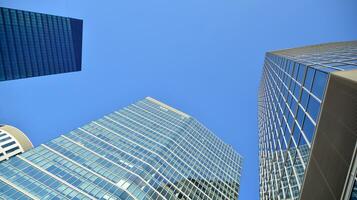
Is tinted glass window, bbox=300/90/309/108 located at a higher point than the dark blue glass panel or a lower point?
lower

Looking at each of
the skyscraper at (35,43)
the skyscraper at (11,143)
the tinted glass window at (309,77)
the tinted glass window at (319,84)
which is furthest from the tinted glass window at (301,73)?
the skyscraper at (35,43)

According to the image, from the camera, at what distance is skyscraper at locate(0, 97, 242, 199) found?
4881 cm

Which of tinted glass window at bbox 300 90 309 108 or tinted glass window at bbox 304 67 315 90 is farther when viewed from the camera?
tinted glass window at bbox 300 90 309 108

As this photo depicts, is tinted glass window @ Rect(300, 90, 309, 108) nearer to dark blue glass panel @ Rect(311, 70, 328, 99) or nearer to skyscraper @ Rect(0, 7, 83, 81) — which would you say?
dark blue glass panel @ Rect(311, 70, 328, 99)

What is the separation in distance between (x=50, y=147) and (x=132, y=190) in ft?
72.2

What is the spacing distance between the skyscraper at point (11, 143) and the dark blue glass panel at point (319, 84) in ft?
335

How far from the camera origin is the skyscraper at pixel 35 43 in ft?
369

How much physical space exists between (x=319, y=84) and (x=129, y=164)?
171 feet

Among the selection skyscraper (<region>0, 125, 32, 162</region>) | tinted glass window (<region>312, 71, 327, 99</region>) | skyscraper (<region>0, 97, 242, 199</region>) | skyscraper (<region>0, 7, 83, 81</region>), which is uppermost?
tinted glass window (<region>312, 71, 327, 99</region>)

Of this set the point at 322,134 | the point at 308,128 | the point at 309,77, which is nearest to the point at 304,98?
the point at 309,77

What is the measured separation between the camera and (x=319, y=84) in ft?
62.5

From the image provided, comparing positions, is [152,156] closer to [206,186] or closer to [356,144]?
[206,186]

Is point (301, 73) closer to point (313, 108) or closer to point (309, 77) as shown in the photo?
point (309, 77)

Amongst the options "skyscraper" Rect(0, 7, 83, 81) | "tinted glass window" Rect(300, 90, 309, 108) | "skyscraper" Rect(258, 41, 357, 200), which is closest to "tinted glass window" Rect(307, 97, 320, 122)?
"skyscraper" Rect(258, 41, 357, 200)
